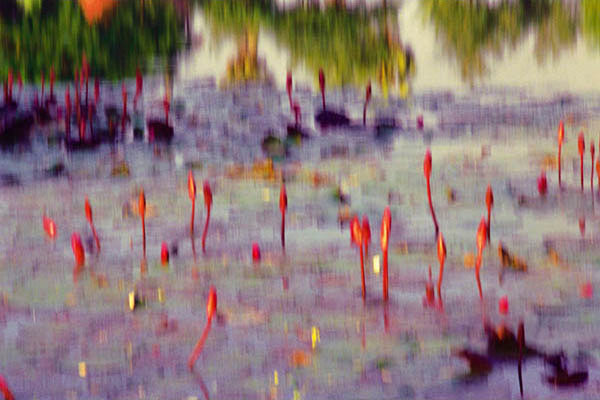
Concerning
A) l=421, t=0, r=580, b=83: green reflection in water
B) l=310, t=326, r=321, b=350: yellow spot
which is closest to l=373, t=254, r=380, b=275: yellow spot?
l=310, t=326, r=321, b=350: yellow spot

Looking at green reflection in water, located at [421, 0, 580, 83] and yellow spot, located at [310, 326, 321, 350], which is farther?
green reflection in water, located at [421, 0, 580, 83]

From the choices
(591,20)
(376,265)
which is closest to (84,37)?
(591,20)

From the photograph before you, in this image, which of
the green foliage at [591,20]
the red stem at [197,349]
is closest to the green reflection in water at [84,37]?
the green foliage at [591,20]

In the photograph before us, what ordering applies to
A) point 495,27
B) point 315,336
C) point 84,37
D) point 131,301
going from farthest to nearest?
point 495,27, point 84,37, point 131,301, point 315,336

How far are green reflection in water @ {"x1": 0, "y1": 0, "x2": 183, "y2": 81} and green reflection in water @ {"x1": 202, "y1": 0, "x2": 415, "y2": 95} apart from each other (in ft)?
1.32

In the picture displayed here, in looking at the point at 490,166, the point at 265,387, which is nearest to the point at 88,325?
the point at 265,387

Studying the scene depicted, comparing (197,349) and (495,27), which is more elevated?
(495,27)

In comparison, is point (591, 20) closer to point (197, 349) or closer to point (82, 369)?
point (197, 349)

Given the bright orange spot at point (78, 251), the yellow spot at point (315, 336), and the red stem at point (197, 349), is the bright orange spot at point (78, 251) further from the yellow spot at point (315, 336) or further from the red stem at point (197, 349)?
the yellow spot at point (315, 336)

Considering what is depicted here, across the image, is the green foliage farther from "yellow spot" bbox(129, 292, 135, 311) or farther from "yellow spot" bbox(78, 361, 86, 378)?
"yellow spot" bbox(78, 361, 86, 378)

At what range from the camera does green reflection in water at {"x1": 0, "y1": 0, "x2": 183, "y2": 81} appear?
586cm

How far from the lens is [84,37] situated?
20.2 feet

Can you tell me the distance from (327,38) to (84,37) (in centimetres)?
181

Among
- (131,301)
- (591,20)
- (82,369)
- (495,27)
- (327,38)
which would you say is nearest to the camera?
(82,369)
